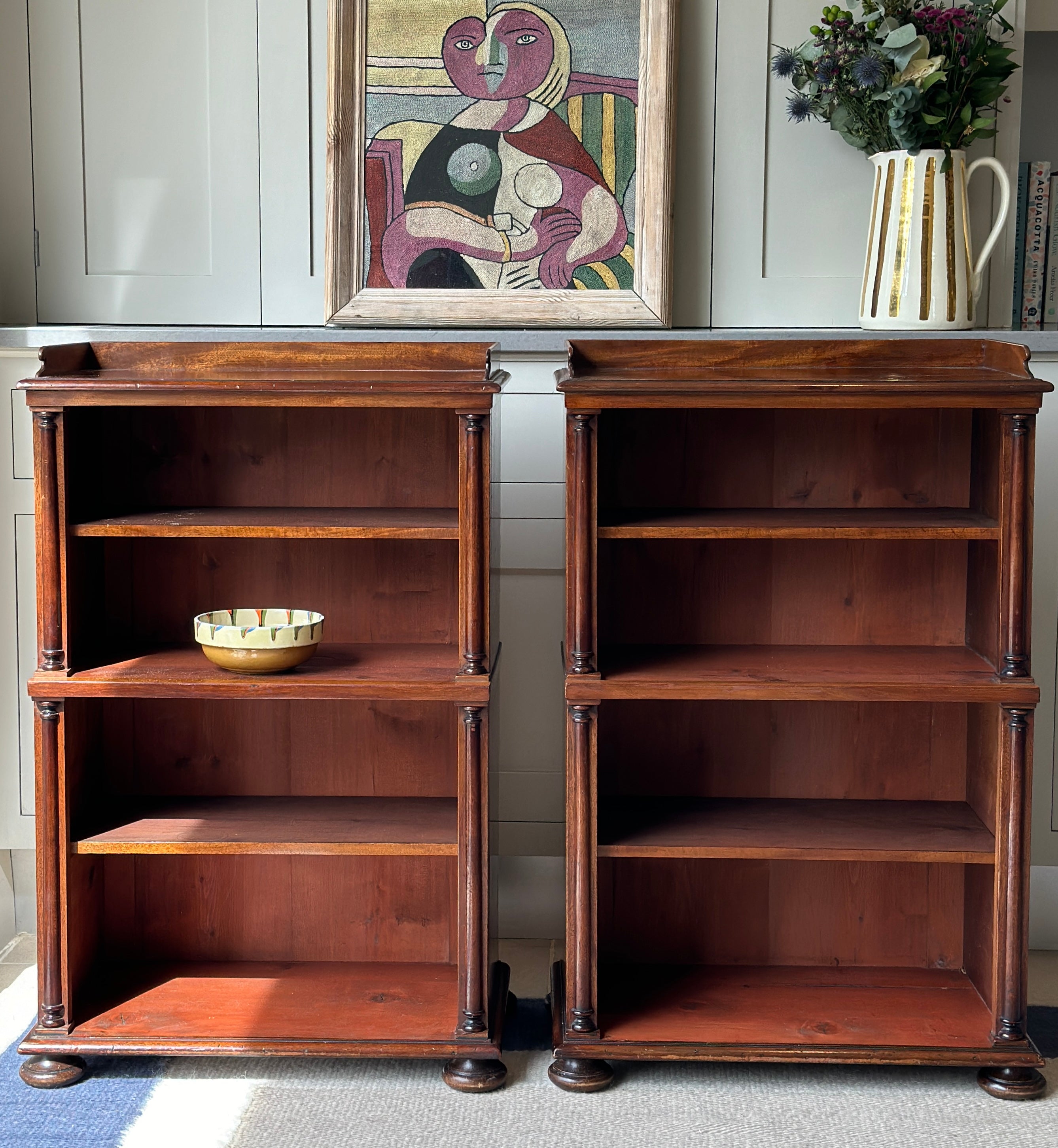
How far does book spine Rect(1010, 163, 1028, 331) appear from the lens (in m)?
2.69

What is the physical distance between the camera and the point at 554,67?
2.59m

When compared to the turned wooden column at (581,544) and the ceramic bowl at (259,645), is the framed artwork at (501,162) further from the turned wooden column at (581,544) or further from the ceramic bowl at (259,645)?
the ceramic bowl at (259,645)

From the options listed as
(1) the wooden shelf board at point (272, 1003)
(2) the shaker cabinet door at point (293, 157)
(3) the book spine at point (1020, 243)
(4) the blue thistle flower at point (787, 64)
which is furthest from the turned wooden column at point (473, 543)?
(3) the book spine at point (1020, 243)

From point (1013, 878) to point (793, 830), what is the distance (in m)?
0.37

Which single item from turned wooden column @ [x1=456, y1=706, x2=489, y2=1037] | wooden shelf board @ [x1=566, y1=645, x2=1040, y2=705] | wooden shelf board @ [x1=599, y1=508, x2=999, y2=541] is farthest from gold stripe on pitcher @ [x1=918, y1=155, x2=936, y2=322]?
turned wooden column @ [x1=456, y1=706, x2=489, y2=1037]

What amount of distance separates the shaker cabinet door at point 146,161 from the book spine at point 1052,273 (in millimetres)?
1739

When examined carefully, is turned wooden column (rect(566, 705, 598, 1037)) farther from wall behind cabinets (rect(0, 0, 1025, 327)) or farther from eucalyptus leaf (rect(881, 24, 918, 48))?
eucalyptus leaf (rect(881, 24, 918, 48))

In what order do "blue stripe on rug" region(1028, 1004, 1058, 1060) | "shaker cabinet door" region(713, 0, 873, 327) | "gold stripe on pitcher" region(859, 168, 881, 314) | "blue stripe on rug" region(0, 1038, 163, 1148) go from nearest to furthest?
"blue stripe on rug" region(0, 1038, 163, 1148)
"blue stripe on rug" region(1028, 1004, 1058, 1060)
"gold stripe on pitcher" region(859, 168, 881, 314)
"shaker cabinet door" region(713, 0, 873, 327)

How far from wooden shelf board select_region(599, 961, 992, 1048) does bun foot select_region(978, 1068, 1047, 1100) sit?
0.07 metres

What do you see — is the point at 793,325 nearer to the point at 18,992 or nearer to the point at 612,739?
the point at 612,739

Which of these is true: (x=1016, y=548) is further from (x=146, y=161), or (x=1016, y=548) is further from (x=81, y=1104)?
Result: (x=146, y=161)

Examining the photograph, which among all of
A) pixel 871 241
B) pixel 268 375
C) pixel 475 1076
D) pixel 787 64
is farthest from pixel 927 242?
pixel 475 1076

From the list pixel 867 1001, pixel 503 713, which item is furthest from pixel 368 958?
pixel 867 1001

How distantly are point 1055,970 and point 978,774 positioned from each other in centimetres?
62
